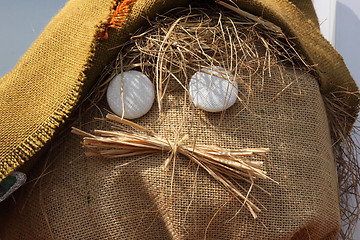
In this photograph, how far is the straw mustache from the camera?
25.3 inches

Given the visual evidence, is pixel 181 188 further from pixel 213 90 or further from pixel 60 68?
pixel 60 68

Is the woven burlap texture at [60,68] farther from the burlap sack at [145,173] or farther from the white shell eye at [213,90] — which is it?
the white shell eye at [213,90]

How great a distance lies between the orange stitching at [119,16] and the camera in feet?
2.16

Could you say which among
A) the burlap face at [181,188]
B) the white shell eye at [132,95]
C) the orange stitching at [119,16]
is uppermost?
the orange stitching at [119,16]

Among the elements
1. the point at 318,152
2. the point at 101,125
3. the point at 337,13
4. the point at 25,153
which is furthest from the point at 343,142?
the point at 25,153

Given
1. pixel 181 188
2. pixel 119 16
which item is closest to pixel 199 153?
pixel 181 188

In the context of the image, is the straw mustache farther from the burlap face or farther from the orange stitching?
the orange stitching

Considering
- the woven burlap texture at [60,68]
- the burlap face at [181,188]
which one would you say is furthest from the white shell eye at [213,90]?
the woven burlap texture at [60,68]

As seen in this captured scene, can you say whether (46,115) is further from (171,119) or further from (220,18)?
(220,18)

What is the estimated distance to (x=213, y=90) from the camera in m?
0.65

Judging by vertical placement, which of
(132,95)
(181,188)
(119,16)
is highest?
(119,16)

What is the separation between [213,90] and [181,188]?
0.54 ft

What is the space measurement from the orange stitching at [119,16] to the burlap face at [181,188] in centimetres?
12

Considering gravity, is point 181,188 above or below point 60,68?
below
